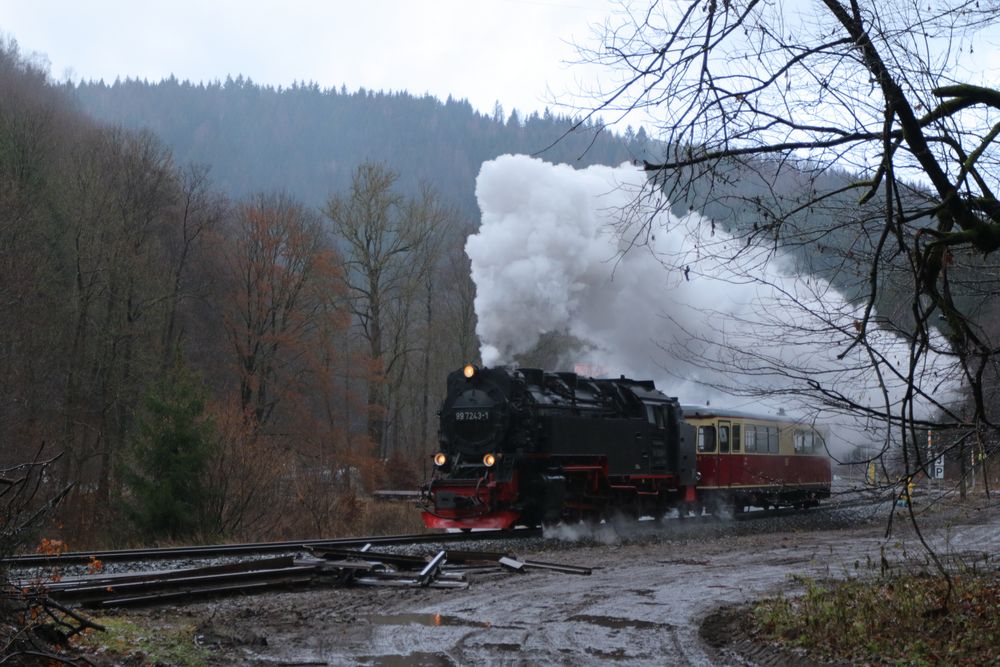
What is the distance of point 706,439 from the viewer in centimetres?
2564

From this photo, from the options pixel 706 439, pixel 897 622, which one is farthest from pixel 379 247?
pixel 897 622

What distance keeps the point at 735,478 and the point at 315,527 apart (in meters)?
11.3

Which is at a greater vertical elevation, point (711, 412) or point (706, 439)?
point (711, 412)

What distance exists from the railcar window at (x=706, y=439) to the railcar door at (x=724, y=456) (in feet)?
0.78

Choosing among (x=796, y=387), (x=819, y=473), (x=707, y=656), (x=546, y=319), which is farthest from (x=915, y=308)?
(x=819, y=473)

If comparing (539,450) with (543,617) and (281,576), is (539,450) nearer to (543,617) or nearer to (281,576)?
(281,576)

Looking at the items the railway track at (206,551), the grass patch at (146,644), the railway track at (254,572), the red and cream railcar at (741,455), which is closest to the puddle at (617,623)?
the railway track at (254,572)

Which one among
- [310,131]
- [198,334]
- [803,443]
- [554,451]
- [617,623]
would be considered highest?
[310,131]

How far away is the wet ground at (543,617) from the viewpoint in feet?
27.0

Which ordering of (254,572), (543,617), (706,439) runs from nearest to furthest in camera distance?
(543,617), (254,572), (706,439)

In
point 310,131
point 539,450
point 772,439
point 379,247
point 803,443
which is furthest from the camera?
point 310,131

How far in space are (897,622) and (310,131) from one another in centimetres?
15035

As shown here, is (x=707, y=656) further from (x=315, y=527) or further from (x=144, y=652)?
(x=315, y=527)

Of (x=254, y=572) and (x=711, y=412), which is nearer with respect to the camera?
(x=254, y=572)
